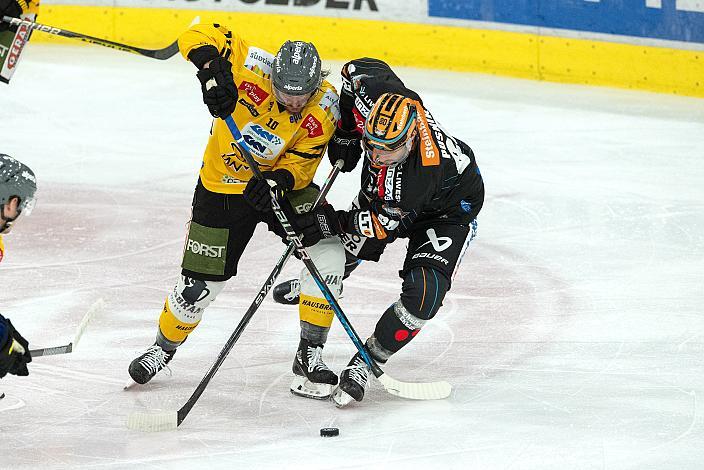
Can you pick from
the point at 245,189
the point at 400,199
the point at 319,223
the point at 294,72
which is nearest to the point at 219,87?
the point at 294,72

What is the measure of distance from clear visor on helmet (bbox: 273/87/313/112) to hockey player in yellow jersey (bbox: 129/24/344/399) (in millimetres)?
22

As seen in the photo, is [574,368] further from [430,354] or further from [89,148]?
[89,148]

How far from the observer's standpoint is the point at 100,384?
4531 mm

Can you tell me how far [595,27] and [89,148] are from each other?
3750 millimetres

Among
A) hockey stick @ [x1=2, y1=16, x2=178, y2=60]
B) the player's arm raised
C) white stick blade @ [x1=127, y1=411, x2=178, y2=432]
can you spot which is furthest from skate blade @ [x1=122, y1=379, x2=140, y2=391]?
hockey stick @ [x1=2, y1=16, x2=178, y2=60]

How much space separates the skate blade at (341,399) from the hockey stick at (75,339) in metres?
0.94

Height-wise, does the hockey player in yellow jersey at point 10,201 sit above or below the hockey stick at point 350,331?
above

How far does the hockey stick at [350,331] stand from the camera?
434 centimetres

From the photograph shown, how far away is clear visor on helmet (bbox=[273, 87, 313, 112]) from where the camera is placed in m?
4.23

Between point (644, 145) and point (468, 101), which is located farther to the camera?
point (468, 101)

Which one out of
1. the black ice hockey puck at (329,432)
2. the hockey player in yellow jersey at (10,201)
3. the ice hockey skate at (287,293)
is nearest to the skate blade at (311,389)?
the black ice hockey puck at (329,432)

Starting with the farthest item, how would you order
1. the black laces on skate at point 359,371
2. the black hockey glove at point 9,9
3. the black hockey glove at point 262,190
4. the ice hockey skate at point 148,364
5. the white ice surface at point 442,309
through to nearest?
the black hockey glove at point 9,9
the ice hockey skate at point 148,364
the black laces on skate at point 359,371
the black hockey glove at point 262,190
the white ice surface at point 442,309

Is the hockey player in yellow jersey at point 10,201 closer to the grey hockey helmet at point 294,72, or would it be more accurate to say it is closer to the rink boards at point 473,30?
the grey hockey helmet at point 294,72

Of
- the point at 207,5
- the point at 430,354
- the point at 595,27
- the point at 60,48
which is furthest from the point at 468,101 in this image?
the point at 430,354
